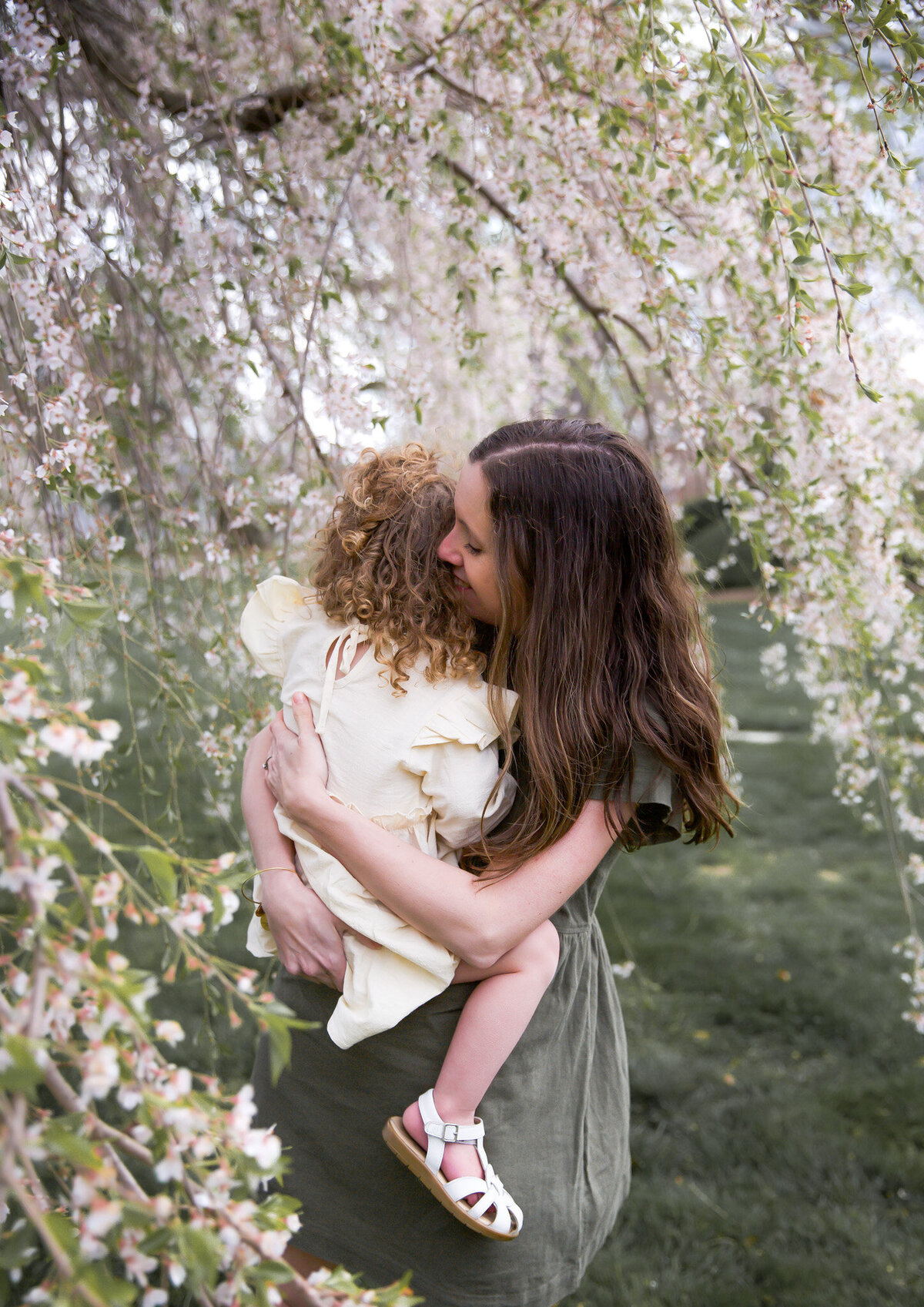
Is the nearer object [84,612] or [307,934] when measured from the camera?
[84,612]

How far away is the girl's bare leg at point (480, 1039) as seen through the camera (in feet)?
3.86

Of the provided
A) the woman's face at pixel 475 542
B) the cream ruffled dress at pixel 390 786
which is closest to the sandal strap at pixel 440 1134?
the cream ruffled dress at pixel 390 786

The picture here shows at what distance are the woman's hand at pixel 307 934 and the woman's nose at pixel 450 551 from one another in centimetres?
48

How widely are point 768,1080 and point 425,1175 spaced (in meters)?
1.87

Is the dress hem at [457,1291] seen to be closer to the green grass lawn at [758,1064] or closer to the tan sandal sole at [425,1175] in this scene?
the tan sandal sole at [425,1175]

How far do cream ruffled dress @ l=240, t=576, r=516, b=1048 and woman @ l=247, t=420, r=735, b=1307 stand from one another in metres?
0.03

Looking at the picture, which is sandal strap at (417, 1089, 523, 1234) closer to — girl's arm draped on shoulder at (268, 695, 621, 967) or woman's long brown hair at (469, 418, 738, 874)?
girl's arm draped on shoulder at (268, 695, 621, 967)

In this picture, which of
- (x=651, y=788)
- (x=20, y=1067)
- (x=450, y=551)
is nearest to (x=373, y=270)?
(x=450, y=551)

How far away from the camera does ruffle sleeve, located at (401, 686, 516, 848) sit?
122 centimetres

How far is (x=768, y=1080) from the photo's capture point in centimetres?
269

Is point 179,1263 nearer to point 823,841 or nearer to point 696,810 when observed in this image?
point 696,810

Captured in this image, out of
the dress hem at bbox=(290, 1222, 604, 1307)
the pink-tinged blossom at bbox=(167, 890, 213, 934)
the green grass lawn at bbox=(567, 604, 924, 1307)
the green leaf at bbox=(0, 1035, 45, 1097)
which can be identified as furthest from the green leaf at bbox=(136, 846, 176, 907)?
the green grass lawn at bbox=(567, 604, 924, 1307)

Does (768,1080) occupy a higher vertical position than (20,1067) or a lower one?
lower

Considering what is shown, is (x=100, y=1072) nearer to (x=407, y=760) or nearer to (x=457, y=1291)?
(x=407, y=760)
